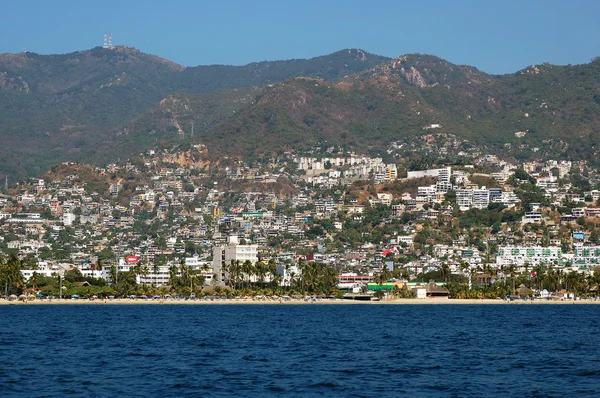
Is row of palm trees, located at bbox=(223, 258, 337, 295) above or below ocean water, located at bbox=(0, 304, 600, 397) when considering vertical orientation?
above

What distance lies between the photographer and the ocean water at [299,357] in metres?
54.7

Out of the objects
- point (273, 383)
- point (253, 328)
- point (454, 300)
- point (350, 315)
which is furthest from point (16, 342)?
point (454, 300)

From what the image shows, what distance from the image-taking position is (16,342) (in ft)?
270

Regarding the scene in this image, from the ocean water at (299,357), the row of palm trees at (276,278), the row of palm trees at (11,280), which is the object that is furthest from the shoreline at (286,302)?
the ocean water at (299,357)

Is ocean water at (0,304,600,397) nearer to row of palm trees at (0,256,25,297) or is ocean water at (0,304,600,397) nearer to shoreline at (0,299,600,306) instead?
shoreline at (0,299,600,306)

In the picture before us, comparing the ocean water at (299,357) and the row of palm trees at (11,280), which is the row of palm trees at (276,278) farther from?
the ocean water at (299,357)

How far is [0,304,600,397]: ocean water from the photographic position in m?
54.7

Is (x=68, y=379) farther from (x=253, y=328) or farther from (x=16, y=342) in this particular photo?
(x=253, y=328)

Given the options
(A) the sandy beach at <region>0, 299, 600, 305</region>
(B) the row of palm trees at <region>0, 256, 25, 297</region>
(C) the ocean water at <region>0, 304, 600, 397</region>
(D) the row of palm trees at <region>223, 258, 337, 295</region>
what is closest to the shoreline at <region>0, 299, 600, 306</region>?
(A) the sandy beach at <region>0, 299, 600, 305</region>

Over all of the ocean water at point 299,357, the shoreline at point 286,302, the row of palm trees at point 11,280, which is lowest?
the ocean water at point 299,357

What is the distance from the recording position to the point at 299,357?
6981 cm

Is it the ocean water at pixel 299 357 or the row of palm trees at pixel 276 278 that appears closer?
the ocean water at pixel 299 357

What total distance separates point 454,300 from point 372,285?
24.3 meters

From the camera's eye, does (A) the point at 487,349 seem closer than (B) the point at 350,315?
Yes
